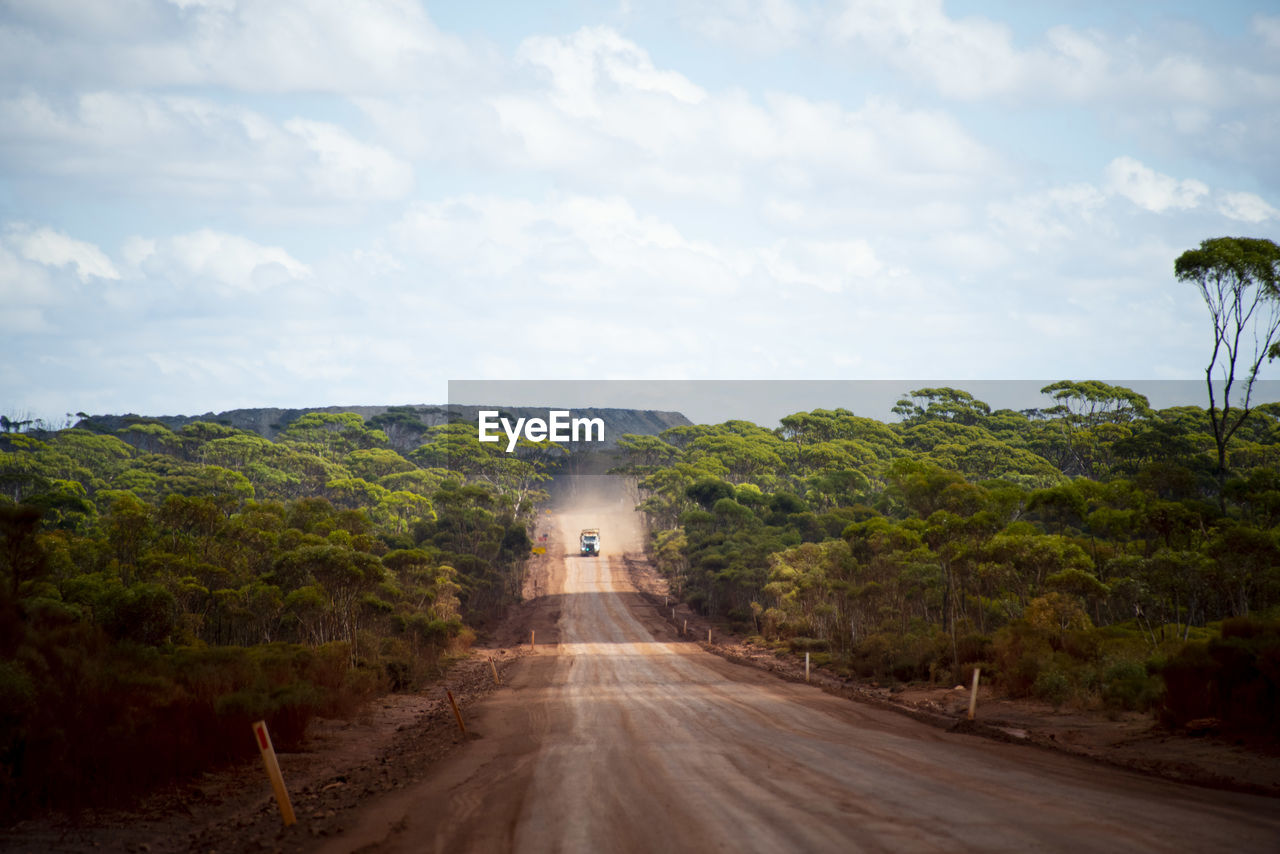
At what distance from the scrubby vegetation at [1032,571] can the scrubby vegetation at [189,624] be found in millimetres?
18126

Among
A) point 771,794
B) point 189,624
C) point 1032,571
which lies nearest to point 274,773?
point 771,794

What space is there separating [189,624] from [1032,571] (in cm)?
2922

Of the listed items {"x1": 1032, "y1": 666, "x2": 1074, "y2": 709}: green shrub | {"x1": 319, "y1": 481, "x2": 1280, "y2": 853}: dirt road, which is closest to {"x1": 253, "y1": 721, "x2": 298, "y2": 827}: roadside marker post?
{"x1": 319, "y1": 481, "x2": 1280, "y2": 853}: dirt road

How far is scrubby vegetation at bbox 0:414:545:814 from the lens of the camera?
12.6 metres

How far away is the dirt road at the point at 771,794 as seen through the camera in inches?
389

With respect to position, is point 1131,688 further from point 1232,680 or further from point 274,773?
point 274,773

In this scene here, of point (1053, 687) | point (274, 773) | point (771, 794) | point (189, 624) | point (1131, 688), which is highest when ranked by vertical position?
point (274, 773)

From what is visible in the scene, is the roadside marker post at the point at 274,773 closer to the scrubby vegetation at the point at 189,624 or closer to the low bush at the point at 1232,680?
the scrubby vegetation at the point at 189,624

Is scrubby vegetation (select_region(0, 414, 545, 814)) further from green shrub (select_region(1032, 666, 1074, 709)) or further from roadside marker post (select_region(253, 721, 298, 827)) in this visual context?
green shrub (select_region(1032, 666, 1074, 709))

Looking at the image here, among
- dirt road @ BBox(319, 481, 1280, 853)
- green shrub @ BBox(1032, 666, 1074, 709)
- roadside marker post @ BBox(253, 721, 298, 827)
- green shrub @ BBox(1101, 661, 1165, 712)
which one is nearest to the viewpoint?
dirt road @ BBox(319, 481, 1280, 853)

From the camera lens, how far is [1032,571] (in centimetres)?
3300

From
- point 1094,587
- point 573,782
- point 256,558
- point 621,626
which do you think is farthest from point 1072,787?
point 621,626

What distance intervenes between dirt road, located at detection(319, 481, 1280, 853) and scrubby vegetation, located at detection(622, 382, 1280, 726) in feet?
16.6

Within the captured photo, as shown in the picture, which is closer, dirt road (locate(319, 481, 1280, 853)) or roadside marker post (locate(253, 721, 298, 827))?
dirt road (locate(319, 481, 1280, 853))
